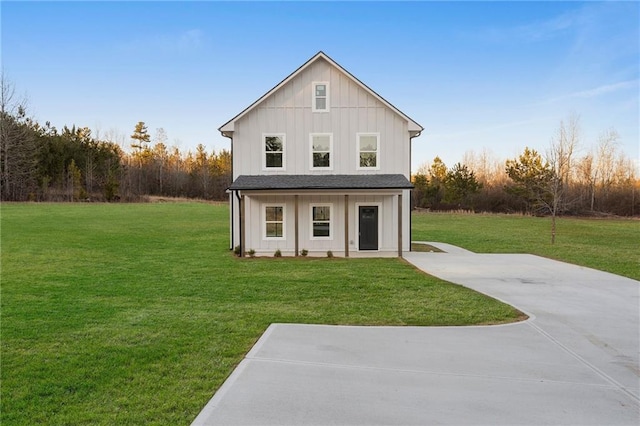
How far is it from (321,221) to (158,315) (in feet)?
35.0

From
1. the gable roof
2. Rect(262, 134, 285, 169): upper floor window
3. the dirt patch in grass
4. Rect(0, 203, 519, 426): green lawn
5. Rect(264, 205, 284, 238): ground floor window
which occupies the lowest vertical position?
the dirt patch in grass

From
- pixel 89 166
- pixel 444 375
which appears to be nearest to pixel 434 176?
pixel 89 166

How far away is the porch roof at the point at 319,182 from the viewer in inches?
602

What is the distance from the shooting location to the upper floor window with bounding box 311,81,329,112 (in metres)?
17.0

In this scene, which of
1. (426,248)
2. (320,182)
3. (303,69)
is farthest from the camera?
(426,248)

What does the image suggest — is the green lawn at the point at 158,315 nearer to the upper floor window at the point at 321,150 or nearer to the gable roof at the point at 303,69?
the upper floor window at the point at 321,150

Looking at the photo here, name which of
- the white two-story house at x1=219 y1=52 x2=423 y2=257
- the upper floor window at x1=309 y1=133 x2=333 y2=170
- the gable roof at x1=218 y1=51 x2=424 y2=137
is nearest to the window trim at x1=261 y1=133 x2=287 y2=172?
the white two-story house at x1=219 y1=52 x2=423 y2=257

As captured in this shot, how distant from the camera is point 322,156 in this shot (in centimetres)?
1716

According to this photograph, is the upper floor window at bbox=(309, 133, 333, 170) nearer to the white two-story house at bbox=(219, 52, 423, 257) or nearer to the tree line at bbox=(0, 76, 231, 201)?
the white two-story house at bbox=(219, 52, 423, 257)

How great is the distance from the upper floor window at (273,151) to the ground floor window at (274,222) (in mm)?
1955

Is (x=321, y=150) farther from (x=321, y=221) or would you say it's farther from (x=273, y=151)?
(x=321, y=221)

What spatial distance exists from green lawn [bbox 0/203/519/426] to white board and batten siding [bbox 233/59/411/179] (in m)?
4.65

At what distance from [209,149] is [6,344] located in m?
80.5

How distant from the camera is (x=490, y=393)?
3.97m
